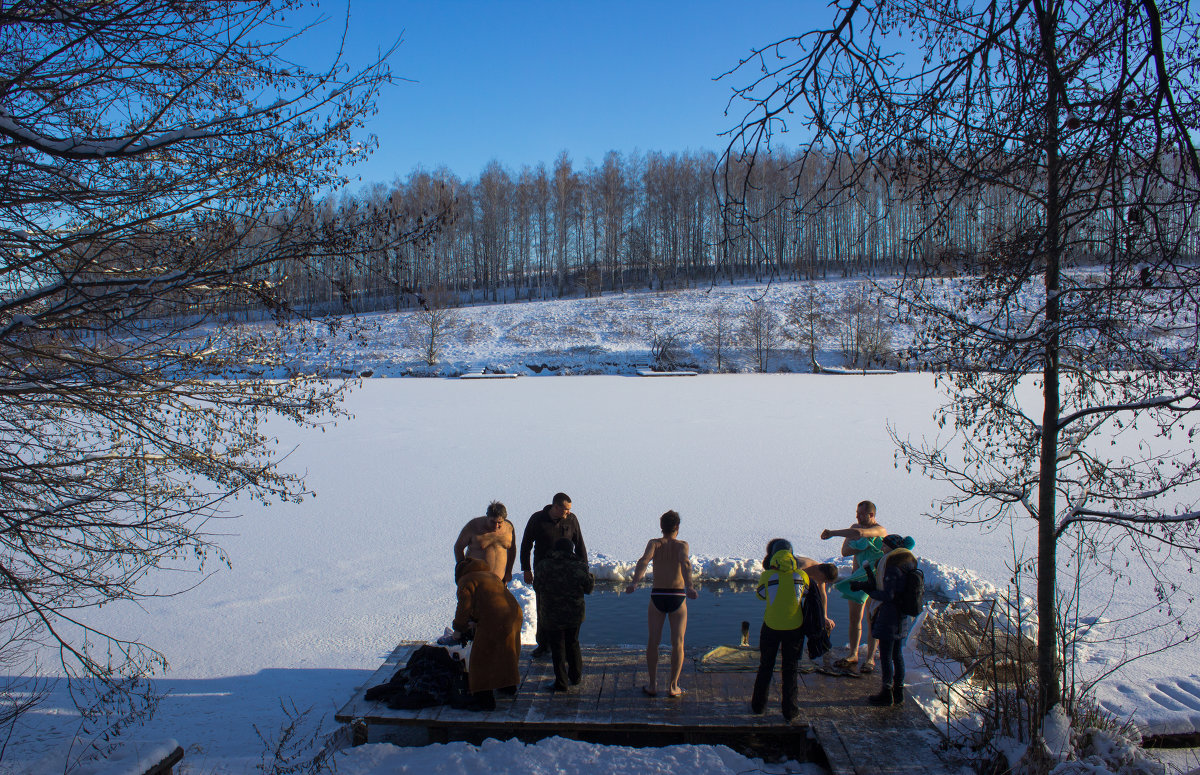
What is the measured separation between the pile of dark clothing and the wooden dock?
2.6 inches

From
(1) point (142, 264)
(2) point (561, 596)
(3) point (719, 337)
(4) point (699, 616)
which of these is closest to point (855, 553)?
(2) point (561, 596)

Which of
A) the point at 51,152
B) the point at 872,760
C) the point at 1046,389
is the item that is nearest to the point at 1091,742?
the point at 872,760

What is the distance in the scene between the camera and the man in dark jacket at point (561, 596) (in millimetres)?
5473

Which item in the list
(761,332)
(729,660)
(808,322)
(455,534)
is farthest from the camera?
(808,322)

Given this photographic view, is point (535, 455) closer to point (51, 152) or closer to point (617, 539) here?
point (617, 539)

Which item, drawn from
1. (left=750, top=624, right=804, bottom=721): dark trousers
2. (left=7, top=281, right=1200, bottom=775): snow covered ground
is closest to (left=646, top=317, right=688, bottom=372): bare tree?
(left=7, top=281, right=1200, bottom=775): snow covered ground

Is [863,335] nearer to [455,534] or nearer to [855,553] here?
[455,534]

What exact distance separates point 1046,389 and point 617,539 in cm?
611

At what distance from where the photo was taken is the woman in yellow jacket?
507 cm

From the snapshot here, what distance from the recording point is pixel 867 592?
5.37m

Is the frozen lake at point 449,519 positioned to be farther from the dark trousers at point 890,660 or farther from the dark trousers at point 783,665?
the dark trousers at point 783,665

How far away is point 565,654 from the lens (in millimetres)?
5617

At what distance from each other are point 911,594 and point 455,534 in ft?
21.6

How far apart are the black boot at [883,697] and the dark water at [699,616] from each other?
5.97 ft
